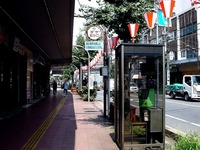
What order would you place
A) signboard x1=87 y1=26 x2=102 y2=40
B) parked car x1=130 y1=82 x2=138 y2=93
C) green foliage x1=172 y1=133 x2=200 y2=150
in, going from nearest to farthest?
green foliage x1=172 y1=133 x2=200 y2=150 → parked car x1=130 y1=82 x2=138 y2=93 → signboard x1=87 y1=26 x2=102 y2=40

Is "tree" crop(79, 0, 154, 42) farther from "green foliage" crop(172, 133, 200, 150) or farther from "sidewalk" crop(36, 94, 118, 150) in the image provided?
"green foliage" crop(172, 133, 200, 150)

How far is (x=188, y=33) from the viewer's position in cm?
4809

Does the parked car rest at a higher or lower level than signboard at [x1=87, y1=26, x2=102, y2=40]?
lower

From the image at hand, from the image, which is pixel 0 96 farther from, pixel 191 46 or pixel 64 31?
pixel 191 46

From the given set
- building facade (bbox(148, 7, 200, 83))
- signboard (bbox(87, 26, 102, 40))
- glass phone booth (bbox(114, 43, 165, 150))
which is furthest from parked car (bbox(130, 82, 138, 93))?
building facade (bbox(148, 7, 200, 83))

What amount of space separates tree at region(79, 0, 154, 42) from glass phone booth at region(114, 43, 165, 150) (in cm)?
220

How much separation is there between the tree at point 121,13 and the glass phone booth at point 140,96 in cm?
220

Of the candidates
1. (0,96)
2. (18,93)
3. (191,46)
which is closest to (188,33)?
(191,46)

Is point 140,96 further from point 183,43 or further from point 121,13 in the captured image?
point 183,43

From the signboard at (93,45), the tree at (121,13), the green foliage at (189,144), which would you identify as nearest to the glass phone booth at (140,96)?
A: the green foliage at (189,144)

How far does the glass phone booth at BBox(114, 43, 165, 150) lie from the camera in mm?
8172

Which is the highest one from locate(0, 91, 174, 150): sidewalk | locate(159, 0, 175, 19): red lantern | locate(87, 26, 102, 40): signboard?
locate(87, 26, 102, 40): signboard

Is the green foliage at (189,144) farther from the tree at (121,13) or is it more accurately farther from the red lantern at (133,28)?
the tree at (121,13)

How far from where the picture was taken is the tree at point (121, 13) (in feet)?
36.1
